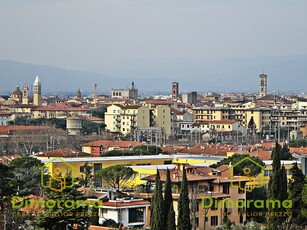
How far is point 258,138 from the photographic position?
238 feet

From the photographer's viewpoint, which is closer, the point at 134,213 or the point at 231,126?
the point at 134,213

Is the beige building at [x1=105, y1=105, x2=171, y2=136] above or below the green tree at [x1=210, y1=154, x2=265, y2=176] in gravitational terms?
above

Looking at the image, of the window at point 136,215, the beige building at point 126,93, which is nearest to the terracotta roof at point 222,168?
the window at point 136,215

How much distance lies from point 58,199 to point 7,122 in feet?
233

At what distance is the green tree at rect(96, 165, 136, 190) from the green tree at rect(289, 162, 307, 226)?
26.3 feet

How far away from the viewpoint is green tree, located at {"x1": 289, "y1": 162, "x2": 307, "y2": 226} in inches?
918

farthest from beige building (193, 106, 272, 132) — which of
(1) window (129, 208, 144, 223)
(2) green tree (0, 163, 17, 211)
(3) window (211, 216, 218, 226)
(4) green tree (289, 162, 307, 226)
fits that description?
(2) green tree (0, 163, 17, 211)

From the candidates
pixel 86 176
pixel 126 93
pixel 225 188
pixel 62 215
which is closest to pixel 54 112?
pixel 126 93

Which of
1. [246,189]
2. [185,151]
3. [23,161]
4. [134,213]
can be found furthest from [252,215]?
[185,151]

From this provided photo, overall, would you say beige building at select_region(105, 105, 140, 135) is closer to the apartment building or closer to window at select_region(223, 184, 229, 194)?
the apartment building

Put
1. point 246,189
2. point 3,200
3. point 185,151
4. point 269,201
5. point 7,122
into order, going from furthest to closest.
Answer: point 7,122, point 185,151, point 246,189, point 269,201, point 3,200

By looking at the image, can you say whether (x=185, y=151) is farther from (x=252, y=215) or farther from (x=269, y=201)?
(x=269, y=201)

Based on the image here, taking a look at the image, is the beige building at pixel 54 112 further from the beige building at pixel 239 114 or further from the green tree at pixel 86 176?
the green tree at pixel 86 176

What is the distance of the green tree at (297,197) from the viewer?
23.3 metres
